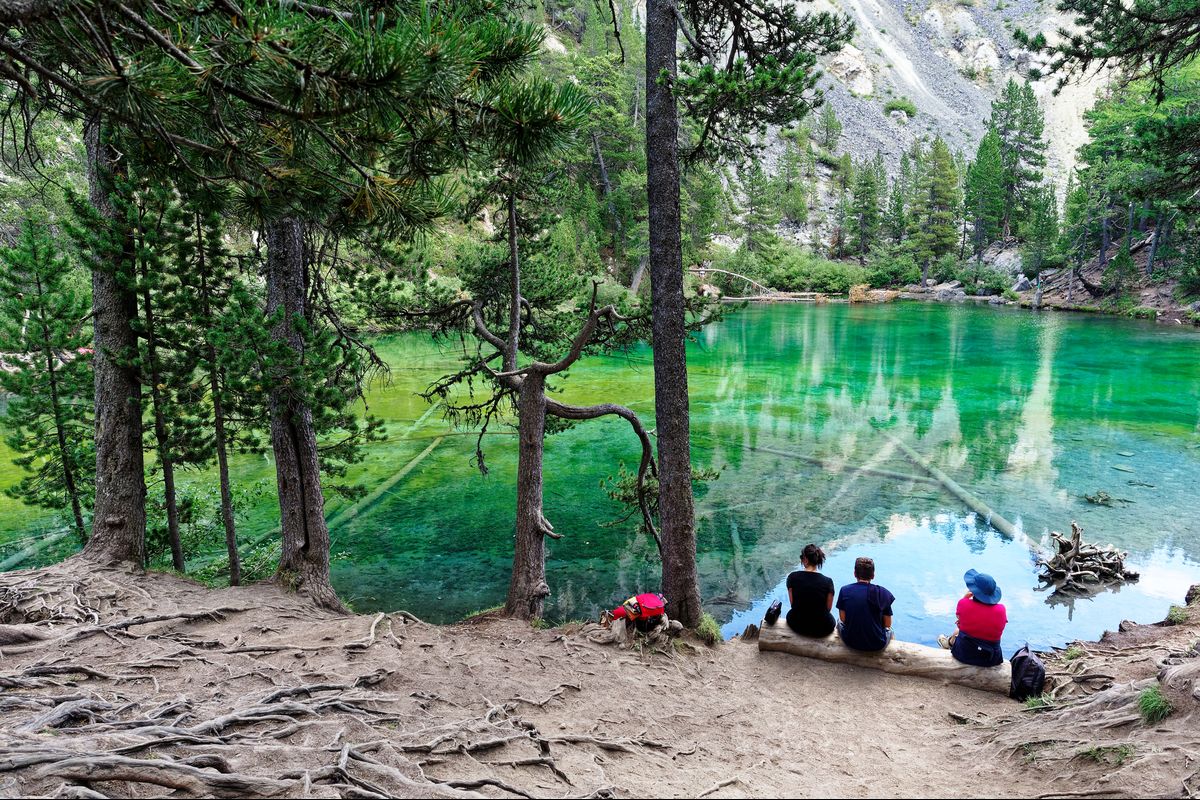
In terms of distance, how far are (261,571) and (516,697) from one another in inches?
254

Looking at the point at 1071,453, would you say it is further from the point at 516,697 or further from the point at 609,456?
the point at 516,697

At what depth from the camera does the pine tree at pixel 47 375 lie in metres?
9.16

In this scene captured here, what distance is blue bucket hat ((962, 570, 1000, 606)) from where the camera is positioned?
5891 millimetres

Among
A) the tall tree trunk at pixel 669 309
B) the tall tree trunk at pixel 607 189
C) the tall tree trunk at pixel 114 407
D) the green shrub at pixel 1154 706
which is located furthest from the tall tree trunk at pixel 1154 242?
the tall tree trunk at pixel 114 407

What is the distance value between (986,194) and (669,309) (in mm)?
70101

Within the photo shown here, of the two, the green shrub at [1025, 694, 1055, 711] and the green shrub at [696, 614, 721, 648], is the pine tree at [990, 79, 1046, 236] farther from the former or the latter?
the green shrub at [1025, 694, 1055, 711]

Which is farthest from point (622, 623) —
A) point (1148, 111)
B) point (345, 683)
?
point (1148, 111)

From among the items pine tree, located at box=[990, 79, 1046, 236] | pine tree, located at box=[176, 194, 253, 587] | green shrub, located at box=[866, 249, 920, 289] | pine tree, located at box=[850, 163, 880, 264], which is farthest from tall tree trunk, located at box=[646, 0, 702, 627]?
pine tree, located at box=[850, 163, 880, 264]

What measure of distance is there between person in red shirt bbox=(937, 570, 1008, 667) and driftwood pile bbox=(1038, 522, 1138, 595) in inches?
243

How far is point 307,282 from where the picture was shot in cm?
848

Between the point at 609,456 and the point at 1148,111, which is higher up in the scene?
the point at 1148,111

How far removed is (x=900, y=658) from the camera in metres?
6.35

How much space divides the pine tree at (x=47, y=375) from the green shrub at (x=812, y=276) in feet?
197

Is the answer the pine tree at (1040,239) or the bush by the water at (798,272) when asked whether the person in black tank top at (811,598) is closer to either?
the bush by the water at (798,272)
